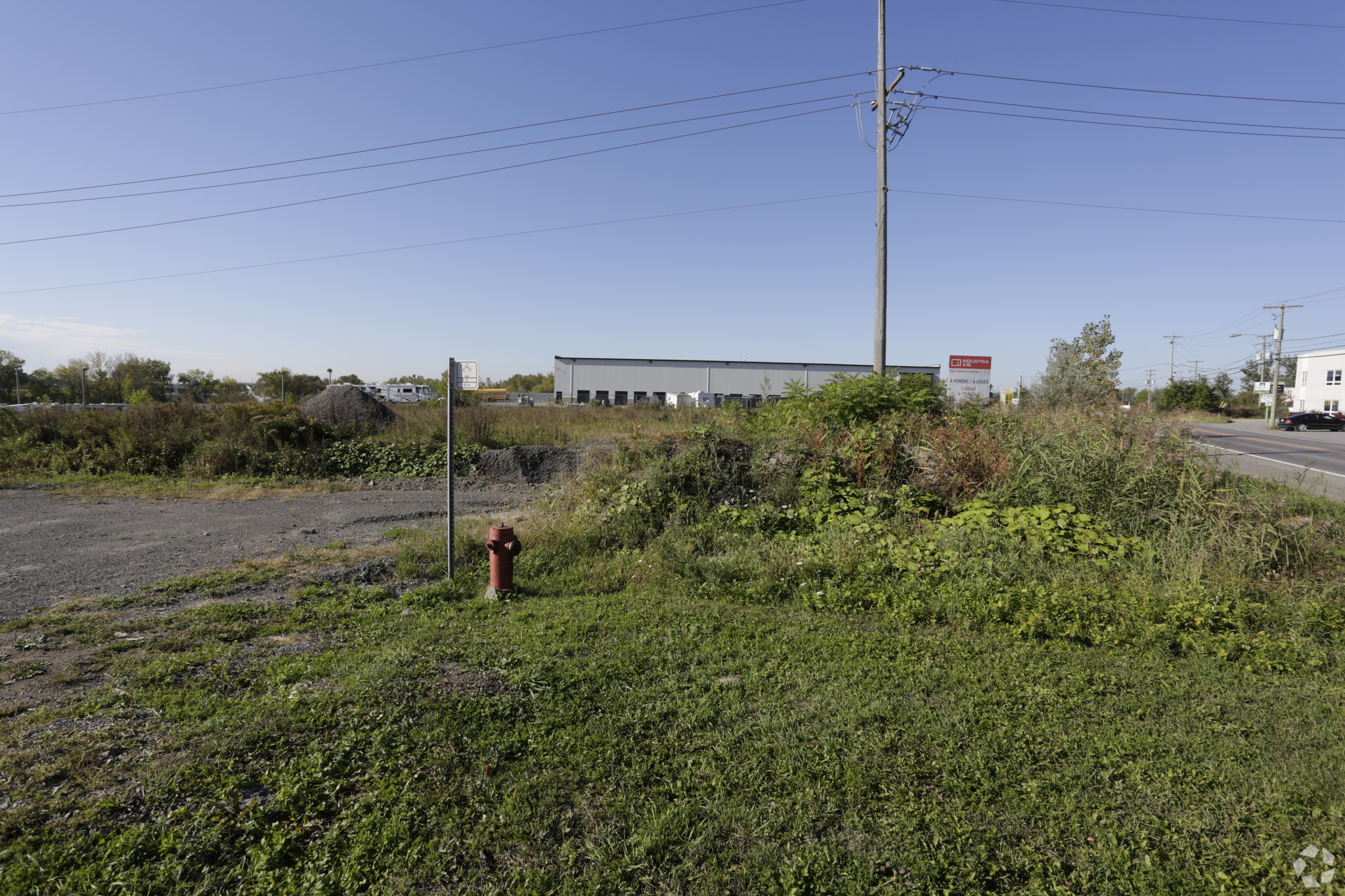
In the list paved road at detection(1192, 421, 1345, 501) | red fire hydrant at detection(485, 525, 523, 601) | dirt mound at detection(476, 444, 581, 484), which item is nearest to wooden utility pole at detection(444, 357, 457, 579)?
red fire hydrant at detection(485, 525, 523, 601)

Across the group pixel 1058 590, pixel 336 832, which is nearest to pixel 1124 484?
pixel 1058 590

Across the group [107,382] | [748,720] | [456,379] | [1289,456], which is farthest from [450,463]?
[107,382]

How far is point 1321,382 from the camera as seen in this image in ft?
188

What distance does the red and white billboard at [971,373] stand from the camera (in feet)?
51.4

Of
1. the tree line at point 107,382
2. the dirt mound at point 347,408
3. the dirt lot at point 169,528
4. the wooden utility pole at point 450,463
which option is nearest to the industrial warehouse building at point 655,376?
the tree line at point 107,382

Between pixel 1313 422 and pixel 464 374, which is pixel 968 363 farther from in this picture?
pixel 1313 422

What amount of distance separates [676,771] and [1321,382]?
80605 mm

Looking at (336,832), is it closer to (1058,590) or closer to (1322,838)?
(1322,838)

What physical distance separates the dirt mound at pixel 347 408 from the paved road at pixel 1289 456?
17560mm

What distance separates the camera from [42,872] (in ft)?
8.15

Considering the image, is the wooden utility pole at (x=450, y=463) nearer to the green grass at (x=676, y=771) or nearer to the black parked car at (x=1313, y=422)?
the green grass at (x=676, y=771)

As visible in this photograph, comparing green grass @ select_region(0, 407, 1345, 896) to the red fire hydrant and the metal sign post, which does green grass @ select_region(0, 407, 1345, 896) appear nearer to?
the red fire hydrant

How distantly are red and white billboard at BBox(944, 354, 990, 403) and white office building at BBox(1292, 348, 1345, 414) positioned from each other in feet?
199

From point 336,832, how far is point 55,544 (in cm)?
857
